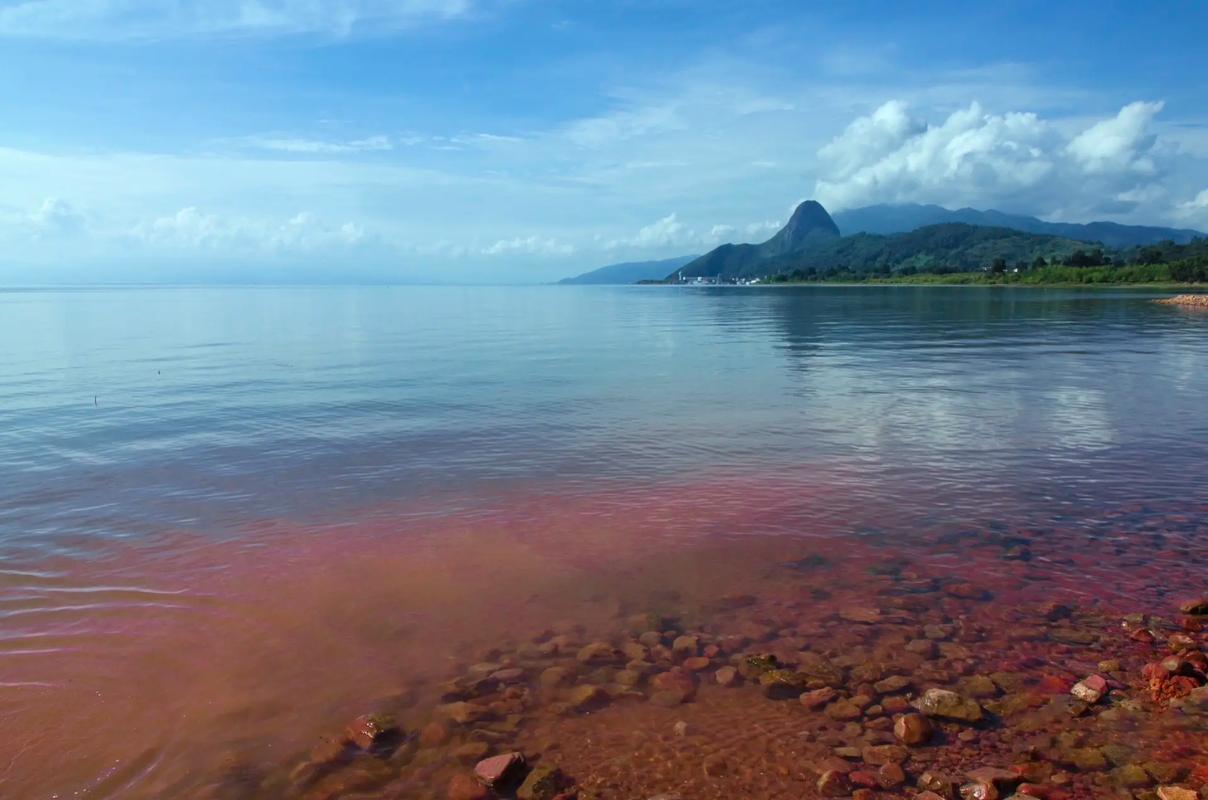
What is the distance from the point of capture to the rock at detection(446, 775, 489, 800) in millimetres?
6641

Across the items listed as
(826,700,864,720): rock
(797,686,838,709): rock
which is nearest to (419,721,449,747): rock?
(797,686,838,709): rock

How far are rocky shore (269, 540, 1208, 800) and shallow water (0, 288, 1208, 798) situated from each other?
0.20 ft

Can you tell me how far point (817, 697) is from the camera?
7965 mm

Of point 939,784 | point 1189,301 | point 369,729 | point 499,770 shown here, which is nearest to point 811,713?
point 939,784

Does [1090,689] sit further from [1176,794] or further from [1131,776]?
[1176,794]

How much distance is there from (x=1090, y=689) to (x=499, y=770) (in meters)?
6.28

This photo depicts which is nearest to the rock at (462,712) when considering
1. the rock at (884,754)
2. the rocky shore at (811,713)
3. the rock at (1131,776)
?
the rocky shore at (811,713)

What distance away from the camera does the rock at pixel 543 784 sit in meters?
6.61

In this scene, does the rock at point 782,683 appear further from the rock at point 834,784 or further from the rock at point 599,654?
the rock at point 599,654

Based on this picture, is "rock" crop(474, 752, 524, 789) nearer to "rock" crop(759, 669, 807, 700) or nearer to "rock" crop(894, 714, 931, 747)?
"rock" crop(759, 669, 807, 700)

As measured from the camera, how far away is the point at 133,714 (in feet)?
26.1

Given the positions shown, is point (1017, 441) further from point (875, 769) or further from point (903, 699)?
point (875, 769)

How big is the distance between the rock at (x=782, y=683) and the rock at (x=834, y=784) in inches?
52.3

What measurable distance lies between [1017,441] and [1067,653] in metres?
12.4
